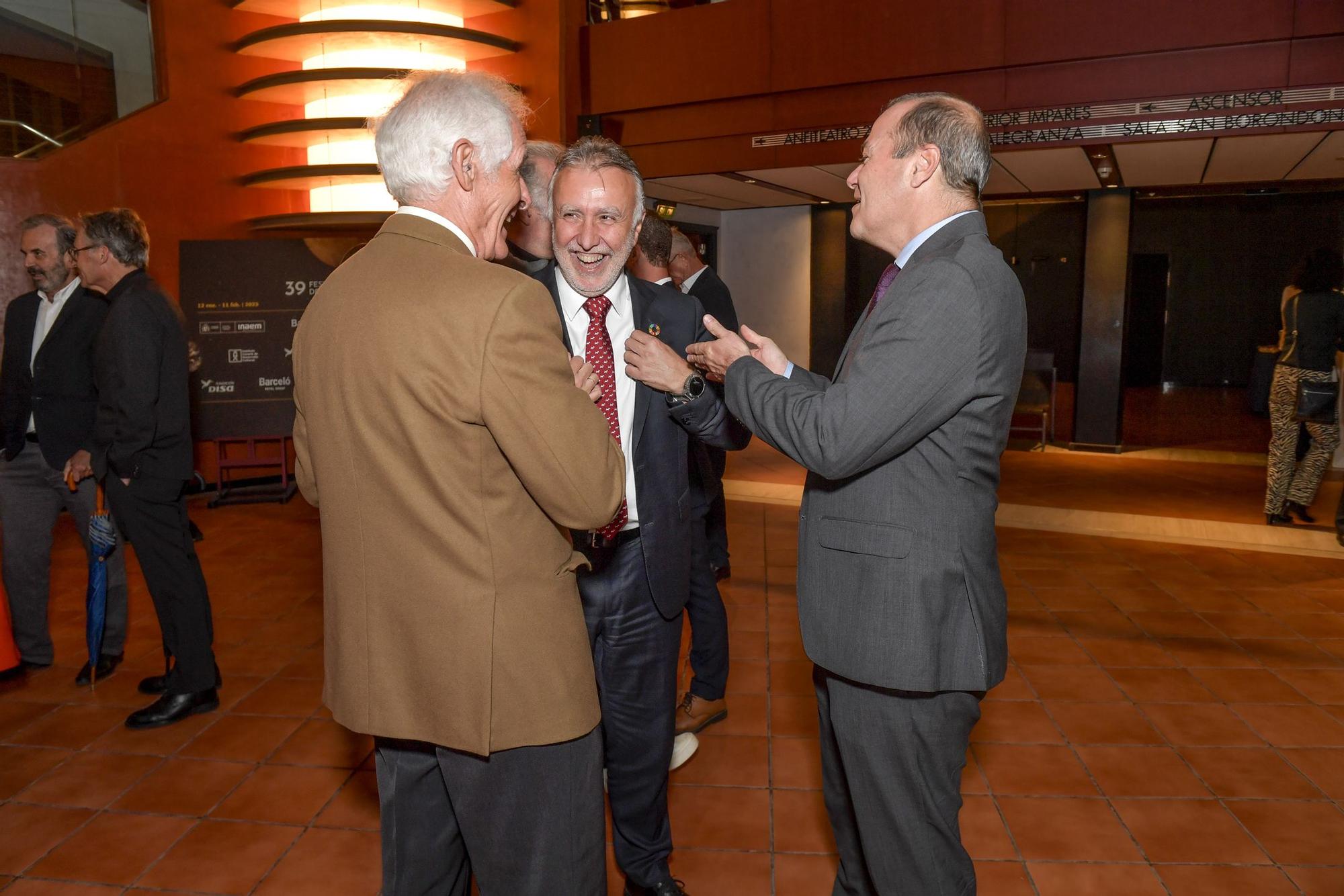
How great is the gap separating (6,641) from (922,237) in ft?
12.8

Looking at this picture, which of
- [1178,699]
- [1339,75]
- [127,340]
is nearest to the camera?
[127,340]

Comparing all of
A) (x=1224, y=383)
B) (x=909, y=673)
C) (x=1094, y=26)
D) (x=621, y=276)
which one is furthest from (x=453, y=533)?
(x=1224, y=383)

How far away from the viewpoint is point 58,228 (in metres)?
3.71

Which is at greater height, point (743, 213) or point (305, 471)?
point (743, 213)

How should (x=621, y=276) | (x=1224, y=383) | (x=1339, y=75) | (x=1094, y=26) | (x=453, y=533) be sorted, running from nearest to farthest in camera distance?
1. (x=453, y=533)
2. (x=621, y=276)
3. (x=1339, y=75)
4. (x=1094, y=26)
5. (x=1224, y=383)

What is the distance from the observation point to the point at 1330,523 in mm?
6164

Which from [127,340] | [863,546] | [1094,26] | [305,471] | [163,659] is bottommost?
[163,659]

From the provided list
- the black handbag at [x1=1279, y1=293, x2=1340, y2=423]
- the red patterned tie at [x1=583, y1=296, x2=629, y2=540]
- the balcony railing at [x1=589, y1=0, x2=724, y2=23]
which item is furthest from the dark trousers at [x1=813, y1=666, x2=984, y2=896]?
the balcony railing at [x1=589, y1=0, x2=724, y2=23]

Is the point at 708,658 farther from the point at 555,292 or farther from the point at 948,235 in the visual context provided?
the point at 948,235

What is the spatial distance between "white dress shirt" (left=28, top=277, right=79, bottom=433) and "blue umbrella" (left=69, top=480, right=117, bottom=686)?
48cm

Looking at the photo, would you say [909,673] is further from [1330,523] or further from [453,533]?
[1330,523]

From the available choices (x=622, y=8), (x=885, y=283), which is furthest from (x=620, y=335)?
(x=622, y=8)

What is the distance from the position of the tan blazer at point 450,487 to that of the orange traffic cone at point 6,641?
3091 mm

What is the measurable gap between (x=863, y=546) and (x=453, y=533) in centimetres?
71
